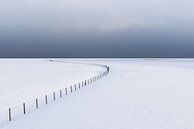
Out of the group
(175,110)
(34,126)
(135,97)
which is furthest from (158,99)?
(34,126)

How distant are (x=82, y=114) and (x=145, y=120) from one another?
4.53m

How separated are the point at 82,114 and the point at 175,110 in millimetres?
6706

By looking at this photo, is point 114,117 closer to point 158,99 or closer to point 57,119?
point 57,119

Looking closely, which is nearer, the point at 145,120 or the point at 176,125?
the point at 176,125

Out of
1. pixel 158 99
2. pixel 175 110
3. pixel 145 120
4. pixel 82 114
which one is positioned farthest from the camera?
pixel 158 99

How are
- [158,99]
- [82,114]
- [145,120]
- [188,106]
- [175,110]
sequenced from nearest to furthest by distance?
[145,120], [82,114], [175,110], [188,106], [158,99]

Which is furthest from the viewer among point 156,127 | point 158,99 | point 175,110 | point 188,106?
point 158,99

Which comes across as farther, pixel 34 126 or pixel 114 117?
pixel 114 117

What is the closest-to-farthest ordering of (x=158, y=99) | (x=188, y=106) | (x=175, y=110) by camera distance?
(x=175, y=110)
(x=188, y=106)
(x=158, y=99)

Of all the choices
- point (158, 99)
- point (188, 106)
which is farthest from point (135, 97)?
point (188, 106)

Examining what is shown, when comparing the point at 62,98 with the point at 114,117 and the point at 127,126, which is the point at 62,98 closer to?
the point at 114,117

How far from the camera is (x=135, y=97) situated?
31984 mm

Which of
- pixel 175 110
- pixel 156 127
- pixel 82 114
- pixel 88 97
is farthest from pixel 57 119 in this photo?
pixel 88 97

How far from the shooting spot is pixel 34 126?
742 inches
